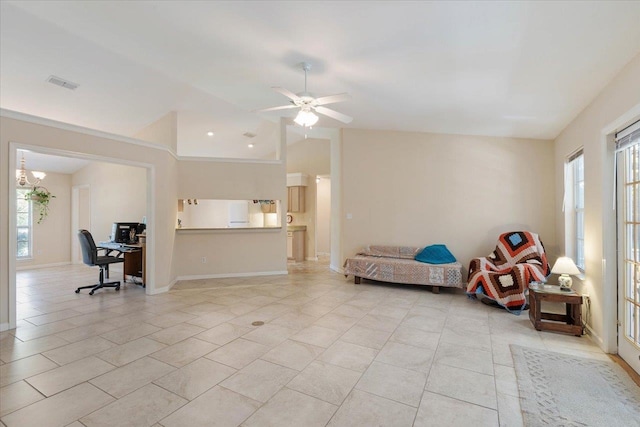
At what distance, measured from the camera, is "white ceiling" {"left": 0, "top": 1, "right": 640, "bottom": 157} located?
2475 millimetres

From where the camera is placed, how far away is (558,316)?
3.46 meters

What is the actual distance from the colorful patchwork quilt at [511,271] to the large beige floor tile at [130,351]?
4.02 metres

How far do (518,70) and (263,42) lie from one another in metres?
2.68

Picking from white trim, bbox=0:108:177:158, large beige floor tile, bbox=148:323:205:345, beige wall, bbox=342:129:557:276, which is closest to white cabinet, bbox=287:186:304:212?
beige wall, bbox=342:129:557:276

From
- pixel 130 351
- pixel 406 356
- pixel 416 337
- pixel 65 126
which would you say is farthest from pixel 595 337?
pixel 65 126

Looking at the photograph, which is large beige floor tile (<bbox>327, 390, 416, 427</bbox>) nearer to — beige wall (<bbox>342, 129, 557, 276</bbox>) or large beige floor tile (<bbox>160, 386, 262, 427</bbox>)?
large beige floor tile (<bbox>160, 386, 262, 427</bbox>)

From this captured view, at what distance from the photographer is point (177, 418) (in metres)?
1.80

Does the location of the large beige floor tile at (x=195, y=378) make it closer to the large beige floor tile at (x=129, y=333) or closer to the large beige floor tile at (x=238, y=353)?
the large beige floor tile at (x=238, y=353)

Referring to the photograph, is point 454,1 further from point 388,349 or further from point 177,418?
point 177,418

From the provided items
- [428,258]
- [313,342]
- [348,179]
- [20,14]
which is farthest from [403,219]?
[20,14]

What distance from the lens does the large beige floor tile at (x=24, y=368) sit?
7.34ft

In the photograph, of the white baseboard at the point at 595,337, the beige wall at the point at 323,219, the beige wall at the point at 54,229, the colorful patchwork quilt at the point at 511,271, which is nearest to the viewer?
the white baseboard at the point at 595,337

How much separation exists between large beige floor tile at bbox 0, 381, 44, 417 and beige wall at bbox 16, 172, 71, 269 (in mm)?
6635

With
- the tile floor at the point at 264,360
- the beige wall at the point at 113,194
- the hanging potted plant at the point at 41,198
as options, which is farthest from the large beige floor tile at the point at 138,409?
the hanging potted plant at the point at 41,198
